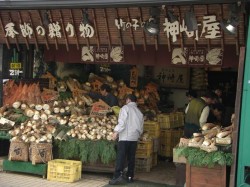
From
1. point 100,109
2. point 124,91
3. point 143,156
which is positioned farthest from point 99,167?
point 124,91

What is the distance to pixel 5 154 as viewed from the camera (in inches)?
462

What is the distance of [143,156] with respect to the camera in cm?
1061

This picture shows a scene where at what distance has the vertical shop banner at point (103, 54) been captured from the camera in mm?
10898

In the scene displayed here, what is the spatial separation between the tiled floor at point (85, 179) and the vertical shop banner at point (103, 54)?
118 inches

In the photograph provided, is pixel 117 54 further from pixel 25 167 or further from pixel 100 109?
pixel 25 167

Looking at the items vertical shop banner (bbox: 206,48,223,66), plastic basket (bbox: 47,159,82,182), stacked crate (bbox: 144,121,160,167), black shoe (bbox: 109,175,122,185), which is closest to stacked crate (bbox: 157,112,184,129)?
stacked crate (bbox: 144,121,160,167)

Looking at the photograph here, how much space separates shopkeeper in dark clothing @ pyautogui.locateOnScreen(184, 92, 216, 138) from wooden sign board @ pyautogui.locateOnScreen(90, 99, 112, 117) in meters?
2.18

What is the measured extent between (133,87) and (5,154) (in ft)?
14.2

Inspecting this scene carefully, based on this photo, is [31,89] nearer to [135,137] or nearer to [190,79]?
[135,137]

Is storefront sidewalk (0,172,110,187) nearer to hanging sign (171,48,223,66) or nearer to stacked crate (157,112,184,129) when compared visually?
stacked crate (157,112,184,129)

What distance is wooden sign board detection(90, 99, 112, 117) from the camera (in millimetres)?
11031

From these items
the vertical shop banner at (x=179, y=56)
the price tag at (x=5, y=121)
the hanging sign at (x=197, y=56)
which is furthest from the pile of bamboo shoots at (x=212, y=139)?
the price tag at (x=5, y=121)

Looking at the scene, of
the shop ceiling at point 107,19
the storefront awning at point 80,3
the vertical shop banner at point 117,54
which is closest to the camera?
the storefront awning at point 80,3

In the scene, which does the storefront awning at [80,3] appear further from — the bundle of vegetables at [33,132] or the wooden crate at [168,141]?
the wooden crate at [168,141]
